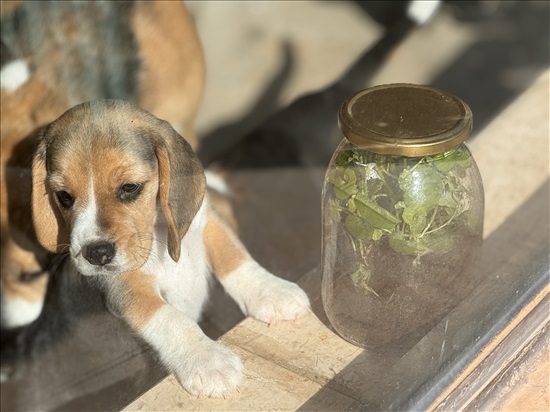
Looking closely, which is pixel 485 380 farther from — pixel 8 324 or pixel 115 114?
pixel 8 324

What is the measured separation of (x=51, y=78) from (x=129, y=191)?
835 millimetres

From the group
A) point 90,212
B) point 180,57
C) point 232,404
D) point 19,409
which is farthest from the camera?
point 180,57

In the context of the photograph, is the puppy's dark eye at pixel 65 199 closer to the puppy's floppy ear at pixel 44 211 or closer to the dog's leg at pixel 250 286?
the puppy's floppy ear at pixel 44 211

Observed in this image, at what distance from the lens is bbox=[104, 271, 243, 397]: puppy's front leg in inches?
68.0

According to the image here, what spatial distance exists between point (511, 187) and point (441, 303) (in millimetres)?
618

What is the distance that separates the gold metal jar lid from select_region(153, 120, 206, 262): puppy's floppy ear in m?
0.28

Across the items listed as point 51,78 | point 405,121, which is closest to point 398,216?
point 405,121

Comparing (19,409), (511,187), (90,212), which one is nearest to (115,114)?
(90,212)

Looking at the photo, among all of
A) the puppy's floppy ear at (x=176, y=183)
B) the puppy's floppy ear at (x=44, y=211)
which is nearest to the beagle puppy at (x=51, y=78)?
the puppy's floppy ear at (x=44, y=211)

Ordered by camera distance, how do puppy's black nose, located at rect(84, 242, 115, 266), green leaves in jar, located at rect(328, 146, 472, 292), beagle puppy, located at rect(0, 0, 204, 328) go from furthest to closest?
beagle puppy, located at rect(0, 0, 204, 328) < green leaves in jar, located at rect(328, 146, 472, 292) < puppy's black nose, located at rect(84, 242, 115, 266)

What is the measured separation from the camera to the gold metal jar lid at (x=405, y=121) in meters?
1.61

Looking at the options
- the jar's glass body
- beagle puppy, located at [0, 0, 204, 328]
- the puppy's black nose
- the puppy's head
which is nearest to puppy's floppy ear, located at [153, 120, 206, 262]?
the puppy's head

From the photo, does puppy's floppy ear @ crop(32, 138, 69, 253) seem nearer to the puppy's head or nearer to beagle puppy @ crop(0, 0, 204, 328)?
the puppy's head

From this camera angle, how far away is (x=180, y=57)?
2654mm
